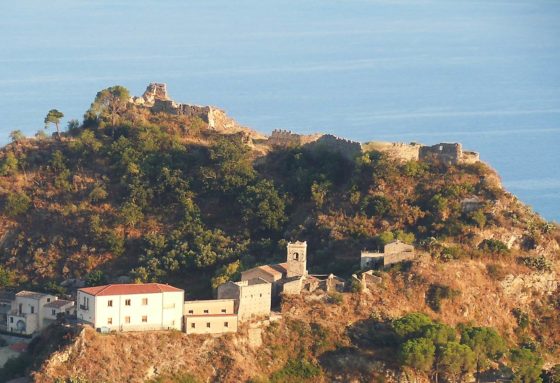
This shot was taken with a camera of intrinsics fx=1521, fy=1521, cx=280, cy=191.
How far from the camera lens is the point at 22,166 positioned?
7800 centimetres

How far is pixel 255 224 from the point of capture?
7238 cm

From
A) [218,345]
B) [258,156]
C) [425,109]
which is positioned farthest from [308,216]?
[425,109]

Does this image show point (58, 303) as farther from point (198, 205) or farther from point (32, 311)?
point (198, 205)

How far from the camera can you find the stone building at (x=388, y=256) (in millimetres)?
66062

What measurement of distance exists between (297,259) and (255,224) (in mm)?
7677

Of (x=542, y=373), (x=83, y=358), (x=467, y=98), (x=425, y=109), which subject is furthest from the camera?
(x=467, y=98)

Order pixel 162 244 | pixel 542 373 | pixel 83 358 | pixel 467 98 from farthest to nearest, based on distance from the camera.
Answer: pixel 467 98
pixel 162 244
pixel 542 373
pixel 83 358

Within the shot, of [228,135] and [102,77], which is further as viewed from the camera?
[102,77]

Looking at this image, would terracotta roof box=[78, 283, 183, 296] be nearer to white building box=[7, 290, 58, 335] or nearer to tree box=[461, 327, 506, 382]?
white building box=[7, 290, 58, 335]

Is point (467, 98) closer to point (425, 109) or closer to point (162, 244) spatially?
point (425, 109)

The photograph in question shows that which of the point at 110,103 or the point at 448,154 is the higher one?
the point at 110,103

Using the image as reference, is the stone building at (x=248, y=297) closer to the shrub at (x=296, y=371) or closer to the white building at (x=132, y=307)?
the white building at (x=132, y=307)

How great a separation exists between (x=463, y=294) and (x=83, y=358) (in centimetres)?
1714

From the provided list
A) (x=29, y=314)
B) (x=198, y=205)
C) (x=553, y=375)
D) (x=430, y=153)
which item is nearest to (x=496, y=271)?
(x=553, y=375)
